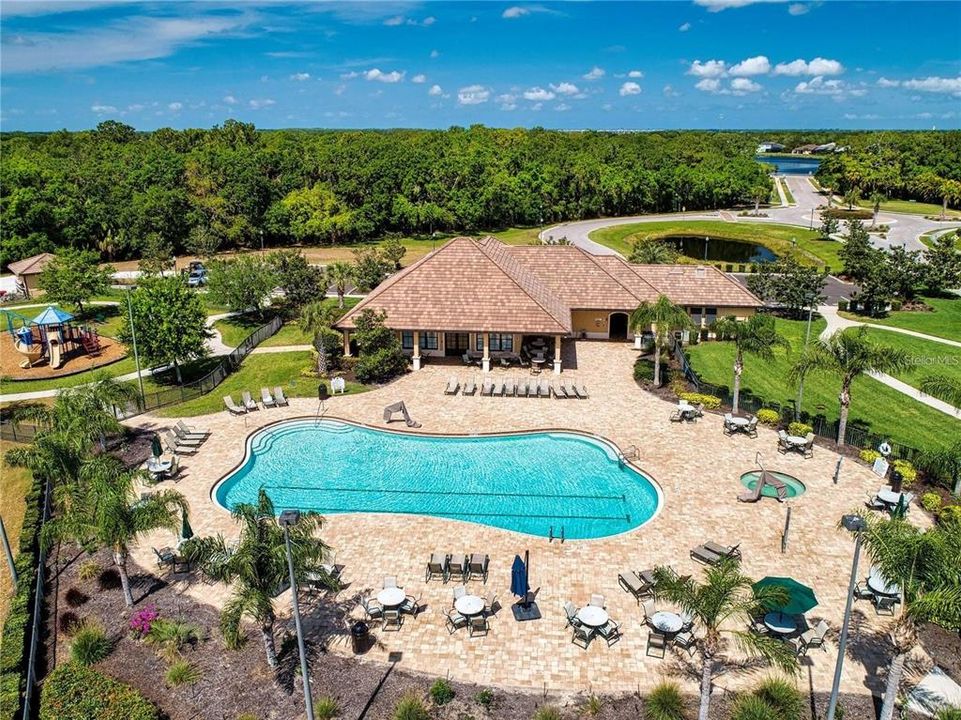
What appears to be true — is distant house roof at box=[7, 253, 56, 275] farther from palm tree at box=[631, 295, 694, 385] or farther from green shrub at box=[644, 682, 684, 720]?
green shrub at box=[644, 682, 684, 720]

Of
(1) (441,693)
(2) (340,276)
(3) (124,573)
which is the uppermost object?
(2) (340,276)

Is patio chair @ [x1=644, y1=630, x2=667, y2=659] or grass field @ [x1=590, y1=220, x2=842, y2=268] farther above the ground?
grass field @ [x1=590, y1=220, x2=842, y2=268]

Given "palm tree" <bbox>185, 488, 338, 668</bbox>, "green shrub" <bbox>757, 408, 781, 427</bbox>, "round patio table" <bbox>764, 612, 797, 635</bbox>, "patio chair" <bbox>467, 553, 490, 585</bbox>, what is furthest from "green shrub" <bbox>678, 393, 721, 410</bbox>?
"palm tree" <bbox>185, 488, 338, 668</bbox>

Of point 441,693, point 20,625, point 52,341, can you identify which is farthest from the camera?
point 52,341

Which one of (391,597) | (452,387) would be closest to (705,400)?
(452,387)

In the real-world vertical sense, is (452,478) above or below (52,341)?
below

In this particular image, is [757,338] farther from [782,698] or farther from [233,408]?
[233,408]
